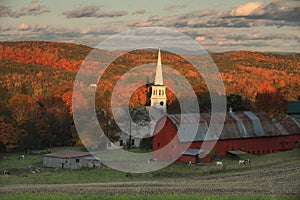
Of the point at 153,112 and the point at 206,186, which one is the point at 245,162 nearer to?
the point at 206,186

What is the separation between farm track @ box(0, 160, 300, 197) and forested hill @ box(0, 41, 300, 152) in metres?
11.7

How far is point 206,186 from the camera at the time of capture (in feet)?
68.5

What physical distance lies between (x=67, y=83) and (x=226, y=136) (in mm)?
17342

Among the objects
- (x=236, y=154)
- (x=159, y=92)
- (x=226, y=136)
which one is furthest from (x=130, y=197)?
(x=159, y=92)

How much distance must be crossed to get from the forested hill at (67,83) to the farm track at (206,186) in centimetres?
1168

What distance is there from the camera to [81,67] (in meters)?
44.7

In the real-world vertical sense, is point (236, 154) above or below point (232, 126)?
below

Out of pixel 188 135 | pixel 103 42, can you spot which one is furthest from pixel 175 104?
pixel 188 135

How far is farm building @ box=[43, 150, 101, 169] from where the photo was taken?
1029 inches

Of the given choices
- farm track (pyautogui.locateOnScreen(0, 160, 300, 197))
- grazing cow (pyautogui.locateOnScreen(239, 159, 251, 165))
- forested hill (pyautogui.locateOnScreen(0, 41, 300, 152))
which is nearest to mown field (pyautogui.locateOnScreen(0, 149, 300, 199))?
farm track (pyautogui.locateOnScreen(0, 160, 300, 197))

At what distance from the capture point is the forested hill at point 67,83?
34.3 metres

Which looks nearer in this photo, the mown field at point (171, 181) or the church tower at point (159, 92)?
the mown field at point (171, 181)

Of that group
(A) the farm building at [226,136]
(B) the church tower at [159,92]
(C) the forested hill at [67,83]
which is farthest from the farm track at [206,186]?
(B) the church tower at [159,92]

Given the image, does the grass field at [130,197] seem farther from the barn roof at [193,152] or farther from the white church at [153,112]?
the white church at [153,112]
